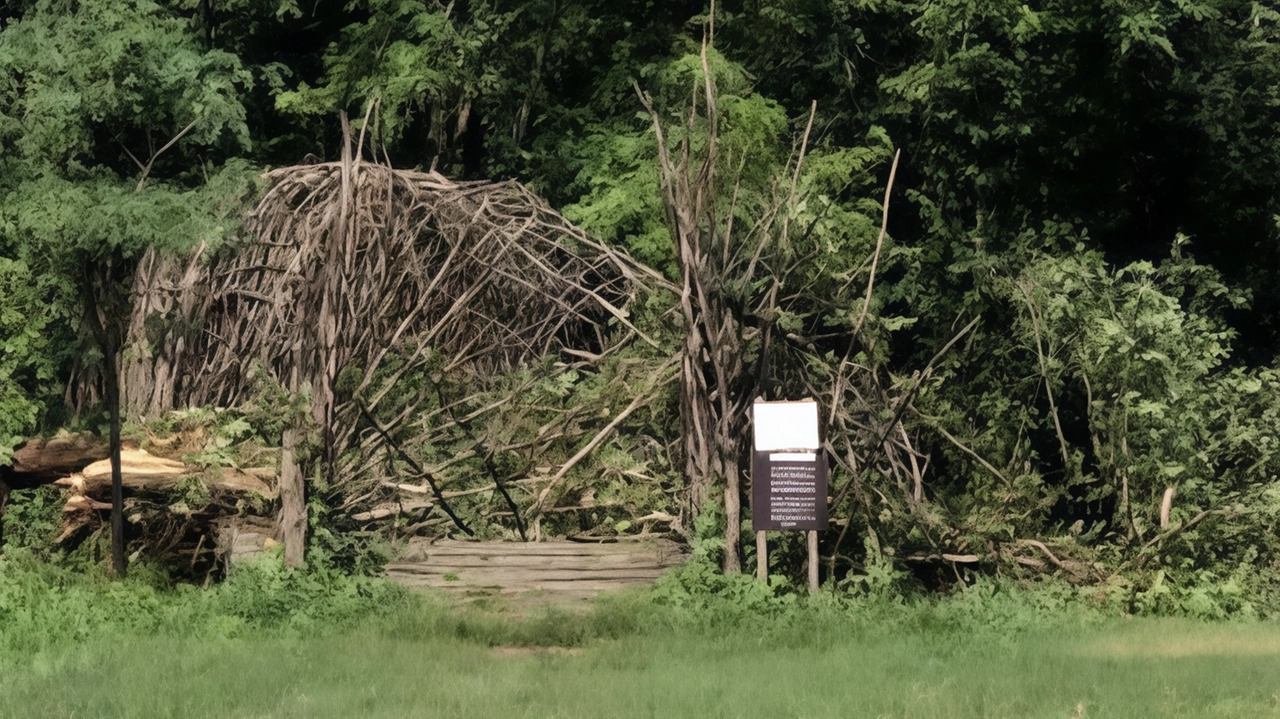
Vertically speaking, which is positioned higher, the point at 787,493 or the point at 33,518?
the point at 787,493

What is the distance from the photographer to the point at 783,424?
12367mm

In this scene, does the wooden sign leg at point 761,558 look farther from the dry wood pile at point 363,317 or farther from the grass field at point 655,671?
the dry wood pile at point 363,317

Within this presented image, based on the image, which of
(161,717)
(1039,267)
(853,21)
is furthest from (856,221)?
(161,717)

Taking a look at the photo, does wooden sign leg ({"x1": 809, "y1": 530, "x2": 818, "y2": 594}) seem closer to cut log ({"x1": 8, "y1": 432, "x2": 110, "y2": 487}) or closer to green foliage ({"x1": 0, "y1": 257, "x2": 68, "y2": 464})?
cut log ({"x1": 8, "y1": 432, "x2": 110, "y2": 487})

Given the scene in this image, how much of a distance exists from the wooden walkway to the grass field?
1.93 ft

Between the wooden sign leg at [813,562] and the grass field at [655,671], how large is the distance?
0.56 metres

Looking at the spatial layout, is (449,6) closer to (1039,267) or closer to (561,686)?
(1039,267)

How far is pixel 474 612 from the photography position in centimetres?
1210

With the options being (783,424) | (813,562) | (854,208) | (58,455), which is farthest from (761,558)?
(854,208)

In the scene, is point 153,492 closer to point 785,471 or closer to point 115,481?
point 115,481

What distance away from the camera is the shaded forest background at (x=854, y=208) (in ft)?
44.4

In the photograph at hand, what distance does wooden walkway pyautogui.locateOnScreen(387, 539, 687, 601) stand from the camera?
12.8m

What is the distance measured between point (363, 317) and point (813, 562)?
4.27m

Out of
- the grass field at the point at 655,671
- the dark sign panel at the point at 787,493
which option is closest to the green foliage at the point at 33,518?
the grass field at the point at 655,671
